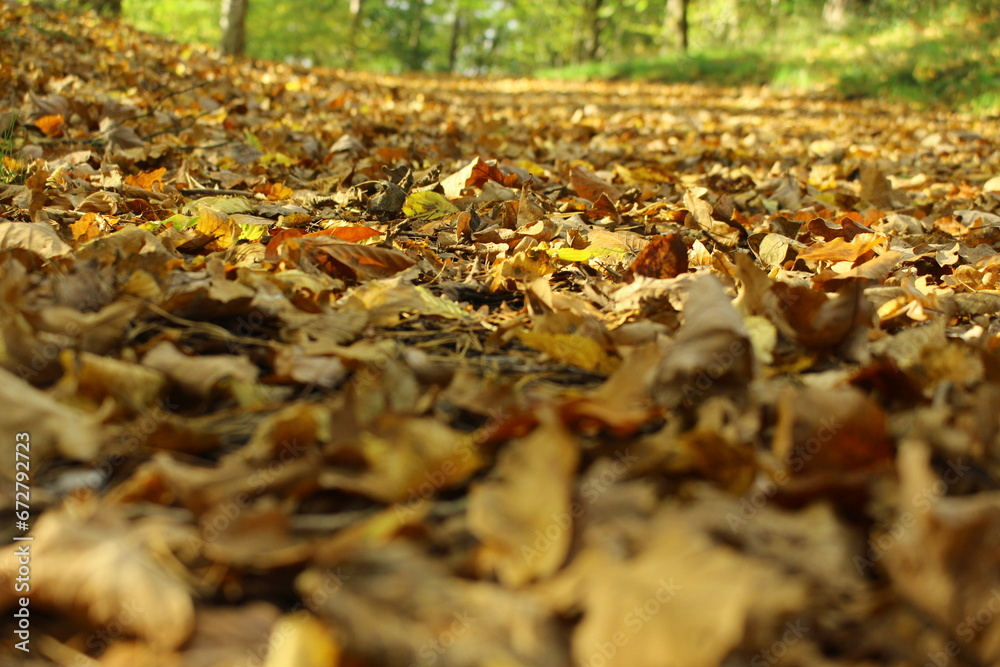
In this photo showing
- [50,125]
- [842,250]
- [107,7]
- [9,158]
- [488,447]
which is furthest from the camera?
[107,7]

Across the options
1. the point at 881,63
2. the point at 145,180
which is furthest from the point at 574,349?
the point at 881,63

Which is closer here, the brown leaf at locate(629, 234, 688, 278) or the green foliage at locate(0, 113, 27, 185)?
the brown leaf at locate(629, 234, 688, 278)

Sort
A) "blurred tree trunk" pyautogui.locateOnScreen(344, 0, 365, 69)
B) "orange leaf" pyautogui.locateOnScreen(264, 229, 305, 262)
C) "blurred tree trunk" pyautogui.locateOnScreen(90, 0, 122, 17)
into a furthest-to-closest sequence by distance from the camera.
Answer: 1. "blurred tree trunk" pyautogui.locateOnScreen(344, 0, 365, 69)
2. "blurred tree trunk" pyautogui.locateOnScreen(90, 0, 122, 17)
3. "orange leaf" pyautogui.locateOnScreen(264, 229, 305, 262)

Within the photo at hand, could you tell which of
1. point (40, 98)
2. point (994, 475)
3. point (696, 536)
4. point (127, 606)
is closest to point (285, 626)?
point (127, 606)

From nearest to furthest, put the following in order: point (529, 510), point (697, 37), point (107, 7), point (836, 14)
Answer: point (529, 510)
point (107, 7)
point (836, 14)
point (697, 37)

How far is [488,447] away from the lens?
3.32ft

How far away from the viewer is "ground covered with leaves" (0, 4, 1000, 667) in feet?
2.42

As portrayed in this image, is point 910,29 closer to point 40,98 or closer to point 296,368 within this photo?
point 40,98

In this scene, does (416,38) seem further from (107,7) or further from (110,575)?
(110,575)

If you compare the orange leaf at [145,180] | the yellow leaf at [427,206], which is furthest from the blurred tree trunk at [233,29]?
the yellow leaf at [427,206]

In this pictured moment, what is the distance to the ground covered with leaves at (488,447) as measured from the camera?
2.42 feet

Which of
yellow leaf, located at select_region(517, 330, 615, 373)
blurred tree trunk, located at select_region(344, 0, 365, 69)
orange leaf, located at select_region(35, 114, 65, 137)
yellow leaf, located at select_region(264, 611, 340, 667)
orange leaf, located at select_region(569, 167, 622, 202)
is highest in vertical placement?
blurred tree trunk, located at select_region(344, 0, 365, 69)

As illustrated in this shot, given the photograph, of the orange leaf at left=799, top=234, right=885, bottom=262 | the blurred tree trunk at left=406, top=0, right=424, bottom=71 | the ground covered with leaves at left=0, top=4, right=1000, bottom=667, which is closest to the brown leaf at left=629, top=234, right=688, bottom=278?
the ground covered with leaves at left=0, top=4, right=1000, bottom=667

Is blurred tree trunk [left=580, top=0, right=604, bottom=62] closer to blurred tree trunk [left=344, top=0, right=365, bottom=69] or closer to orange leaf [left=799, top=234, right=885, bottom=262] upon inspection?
blurred tree trunk [left=344, top=0, right=365, bottom=69]
